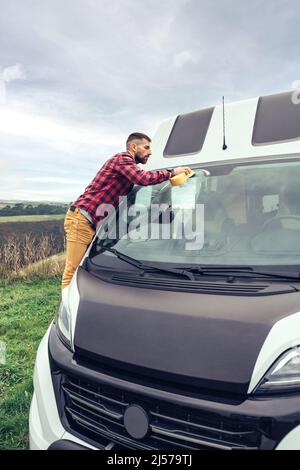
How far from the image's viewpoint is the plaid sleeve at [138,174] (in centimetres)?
282

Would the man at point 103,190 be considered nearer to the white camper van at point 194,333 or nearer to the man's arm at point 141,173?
the man's arm at point 141,173

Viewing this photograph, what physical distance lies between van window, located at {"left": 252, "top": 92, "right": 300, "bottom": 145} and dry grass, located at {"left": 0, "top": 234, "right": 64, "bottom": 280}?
734cm

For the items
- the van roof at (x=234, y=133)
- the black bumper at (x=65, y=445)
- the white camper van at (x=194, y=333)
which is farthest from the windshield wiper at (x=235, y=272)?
the van roof at (x=234, y=133)

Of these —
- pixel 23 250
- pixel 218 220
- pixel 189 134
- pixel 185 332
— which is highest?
pixel 189 134

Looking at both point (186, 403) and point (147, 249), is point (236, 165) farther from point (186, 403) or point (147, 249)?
point (186, 403)

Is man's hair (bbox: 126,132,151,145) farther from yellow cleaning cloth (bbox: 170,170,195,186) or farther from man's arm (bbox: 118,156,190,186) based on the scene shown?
yellow cleaning cloth (bbox: 170,170,195,186)

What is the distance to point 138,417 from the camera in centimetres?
159

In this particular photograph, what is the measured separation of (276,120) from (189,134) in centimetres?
74

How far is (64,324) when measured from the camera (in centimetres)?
212

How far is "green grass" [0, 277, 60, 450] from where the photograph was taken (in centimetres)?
287

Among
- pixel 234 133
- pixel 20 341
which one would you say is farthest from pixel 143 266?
pixel 20 341

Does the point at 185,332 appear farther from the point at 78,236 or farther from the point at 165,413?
the point at 78,236
